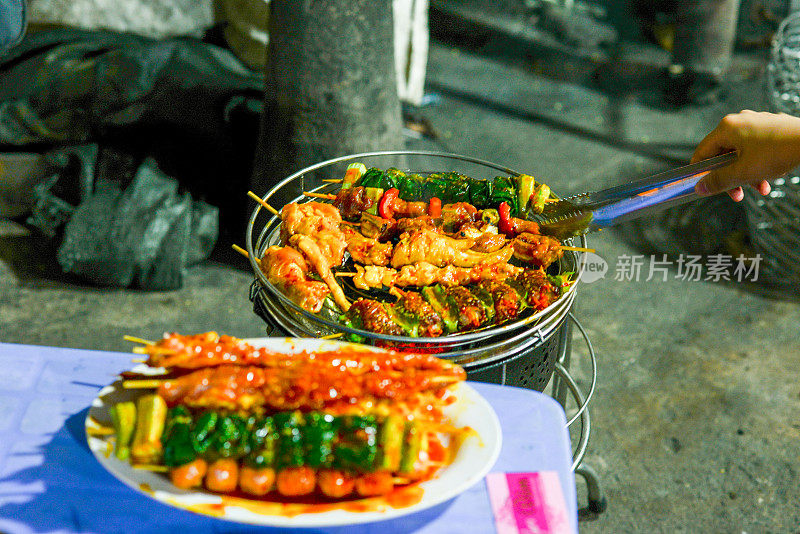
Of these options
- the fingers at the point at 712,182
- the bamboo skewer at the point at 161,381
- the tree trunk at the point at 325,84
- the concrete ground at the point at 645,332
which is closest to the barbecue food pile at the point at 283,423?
the bamboo skewer at the point at 161,381

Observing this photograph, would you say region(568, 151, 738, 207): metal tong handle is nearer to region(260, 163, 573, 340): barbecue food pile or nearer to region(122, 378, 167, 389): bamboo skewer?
region(260, 163, 573, 340): barbecue food pile

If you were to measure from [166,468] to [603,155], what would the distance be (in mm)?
6474

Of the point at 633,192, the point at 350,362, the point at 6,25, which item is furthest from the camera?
the point at 6,25

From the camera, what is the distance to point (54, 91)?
5.23 metres

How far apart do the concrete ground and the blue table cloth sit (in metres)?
2.03

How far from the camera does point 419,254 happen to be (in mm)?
2887

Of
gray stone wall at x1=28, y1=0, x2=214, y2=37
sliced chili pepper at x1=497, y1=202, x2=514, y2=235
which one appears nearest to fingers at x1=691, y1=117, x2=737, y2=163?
sliced chili pepper at x1=497, y1=202, x2=514, y2=235

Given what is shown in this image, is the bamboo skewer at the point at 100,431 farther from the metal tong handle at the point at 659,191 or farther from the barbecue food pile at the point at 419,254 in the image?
the metal tong handle at the point at 659,191

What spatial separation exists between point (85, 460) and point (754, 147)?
2740 mm

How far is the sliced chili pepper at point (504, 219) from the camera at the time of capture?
3.11m

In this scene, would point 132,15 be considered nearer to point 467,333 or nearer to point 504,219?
point 504,219

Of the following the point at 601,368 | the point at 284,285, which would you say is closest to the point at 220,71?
the point at 284,285

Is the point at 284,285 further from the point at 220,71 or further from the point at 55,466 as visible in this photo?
the point at 220,71

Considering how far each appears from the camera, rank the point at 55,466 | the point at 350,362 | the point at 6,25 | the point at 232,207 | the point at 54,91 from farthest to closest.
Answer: the point at 232,207 < the point at 54,91 < the point at 6,25 < the point at 350,362 < the point at 55,466
